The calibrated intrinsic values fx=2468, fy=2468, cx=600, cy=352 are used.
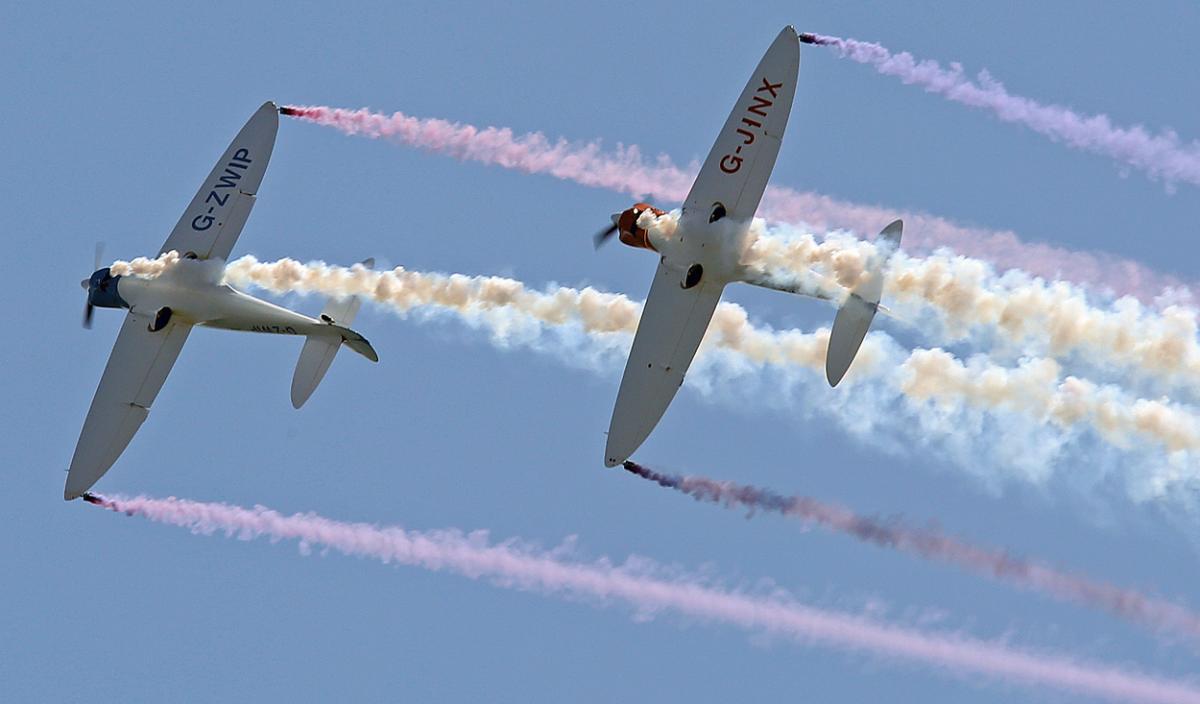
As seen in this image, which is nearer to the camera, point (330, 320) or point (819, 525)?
point (819, 525)

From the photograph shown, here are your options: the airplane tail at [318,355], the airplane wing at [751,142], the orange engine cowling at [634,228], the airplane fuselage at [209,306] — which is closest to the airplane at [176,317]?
the airplane fuselage at [209,306]

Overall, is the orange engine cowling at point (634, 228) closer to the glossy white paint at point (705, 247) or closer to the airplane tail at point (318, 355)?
the glossy white paint at point (705, 247)

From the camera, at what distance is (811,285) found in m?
41.7

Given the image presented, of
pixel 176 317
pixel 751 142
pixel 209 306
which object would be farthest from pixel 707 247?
pixel 176 317

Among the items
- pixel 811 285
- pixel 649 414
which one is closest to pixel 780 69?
pixel 811 285

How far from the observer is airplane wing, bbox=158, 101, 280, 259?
46.3 metres

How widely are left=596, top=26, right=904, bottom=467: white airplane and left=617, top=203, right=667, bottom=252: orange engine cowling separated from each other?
544mm

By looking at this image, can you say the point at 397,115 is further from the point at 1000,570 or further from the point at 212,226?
the point at 1000,570

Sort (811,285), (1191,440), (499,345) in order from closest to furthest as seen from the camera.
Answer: (1191,440), (811,285), (499,345)

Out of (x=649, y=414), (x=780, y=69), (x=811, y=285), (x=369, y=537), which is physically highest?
(x=780, y=69)

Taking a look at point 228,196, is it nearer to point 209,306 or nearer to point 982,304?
point 209,306

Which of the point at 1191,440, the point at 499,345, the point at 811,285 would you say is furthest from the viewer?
the point at 499,345

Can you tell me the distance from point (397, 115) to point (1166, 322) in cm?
1506

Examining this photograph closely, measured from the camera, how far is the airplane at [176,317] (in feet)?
149
